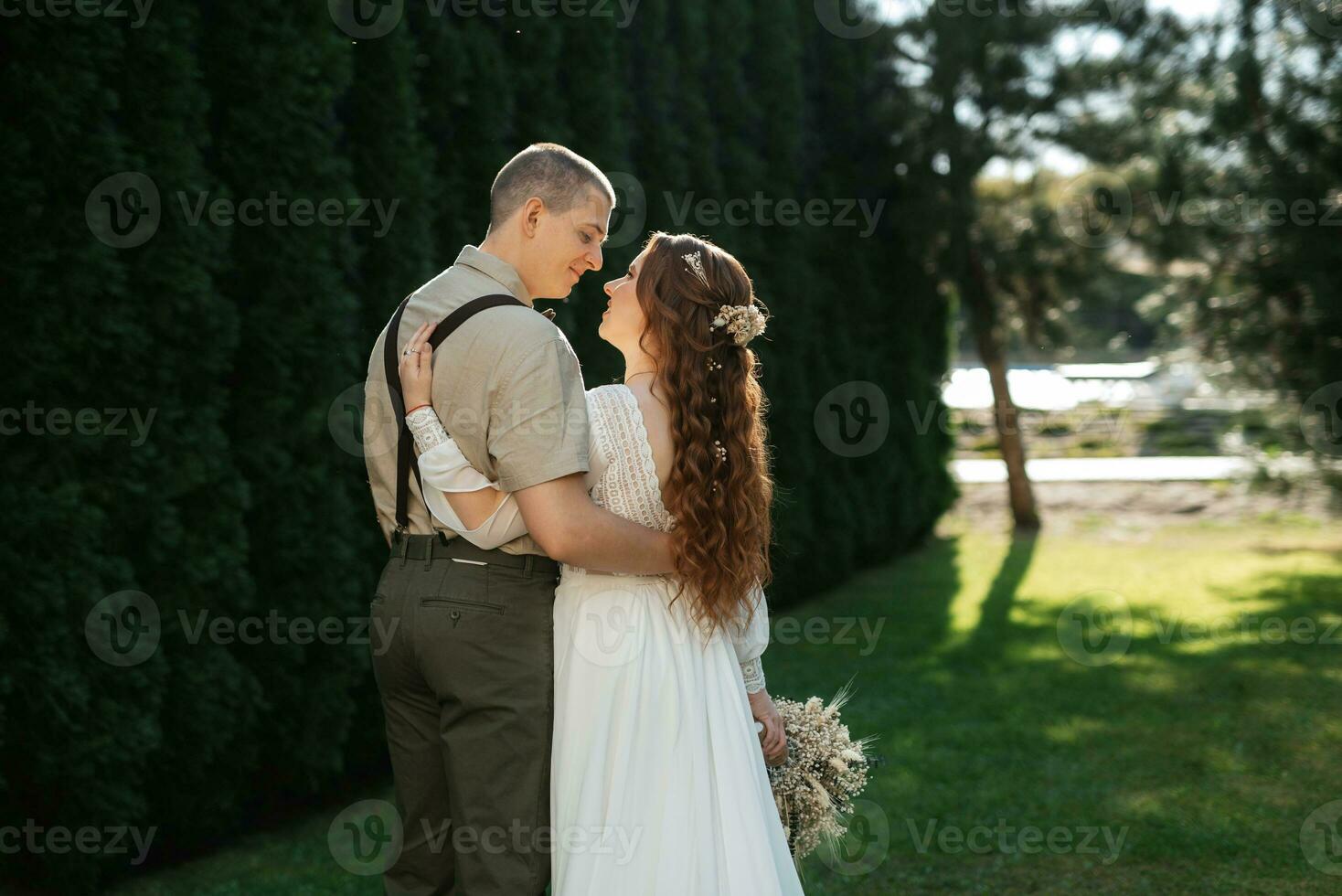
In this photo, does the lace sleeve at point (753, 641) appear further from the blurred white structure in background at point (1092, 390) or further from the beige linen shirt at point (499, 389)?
the blurred white structure in background at point (1092, 390)

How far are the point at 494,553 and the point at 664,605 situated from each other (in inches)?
17.4

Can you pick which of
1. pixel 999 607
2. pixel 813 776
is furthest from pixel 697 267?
pixel 999 607

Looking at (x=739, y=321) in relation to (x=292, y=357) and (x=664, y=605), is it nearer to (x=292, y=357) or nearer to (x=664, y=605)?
(x=664, y=605)

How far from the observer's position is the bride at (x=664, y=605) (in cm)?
289

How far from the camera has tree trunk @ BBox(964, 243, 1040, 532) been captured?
13.3 metres

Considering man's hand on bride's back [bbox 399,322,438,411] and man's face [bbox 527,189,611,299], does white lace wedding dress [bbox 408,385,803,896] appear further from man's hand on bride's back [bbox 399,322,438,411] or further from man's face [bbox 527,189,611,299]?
man's face [bbox 527,189,611,299]

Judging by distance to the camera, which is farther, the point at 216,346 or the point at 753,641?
the point at 216,346

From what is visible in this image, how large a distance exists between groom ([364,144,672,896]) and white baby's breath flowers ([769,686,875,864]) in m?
0.75

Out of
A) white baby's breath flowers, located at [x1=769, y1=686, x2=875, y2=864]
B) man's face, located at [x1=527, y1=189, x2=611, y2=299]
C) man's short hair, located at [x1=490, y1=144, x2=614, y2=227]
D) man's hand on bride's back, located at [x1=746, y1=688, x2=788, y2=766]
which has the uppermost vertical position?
man's short hair, located at [x1=490, y1=144, x2=614, y2=227]

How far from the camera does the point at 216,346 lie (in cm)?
487

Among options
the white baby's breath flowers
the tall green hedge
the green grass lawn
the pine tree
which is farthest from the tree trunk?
the white baby's breath flowers

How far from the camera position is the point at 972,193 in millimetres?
12805

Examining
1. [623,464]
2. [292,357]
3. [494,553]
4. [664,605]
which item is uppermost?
[292,357]

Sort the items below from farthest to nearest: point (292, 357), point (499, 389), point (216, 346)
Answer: point (292, 357) < point (216, 346) < point (499, 389)
